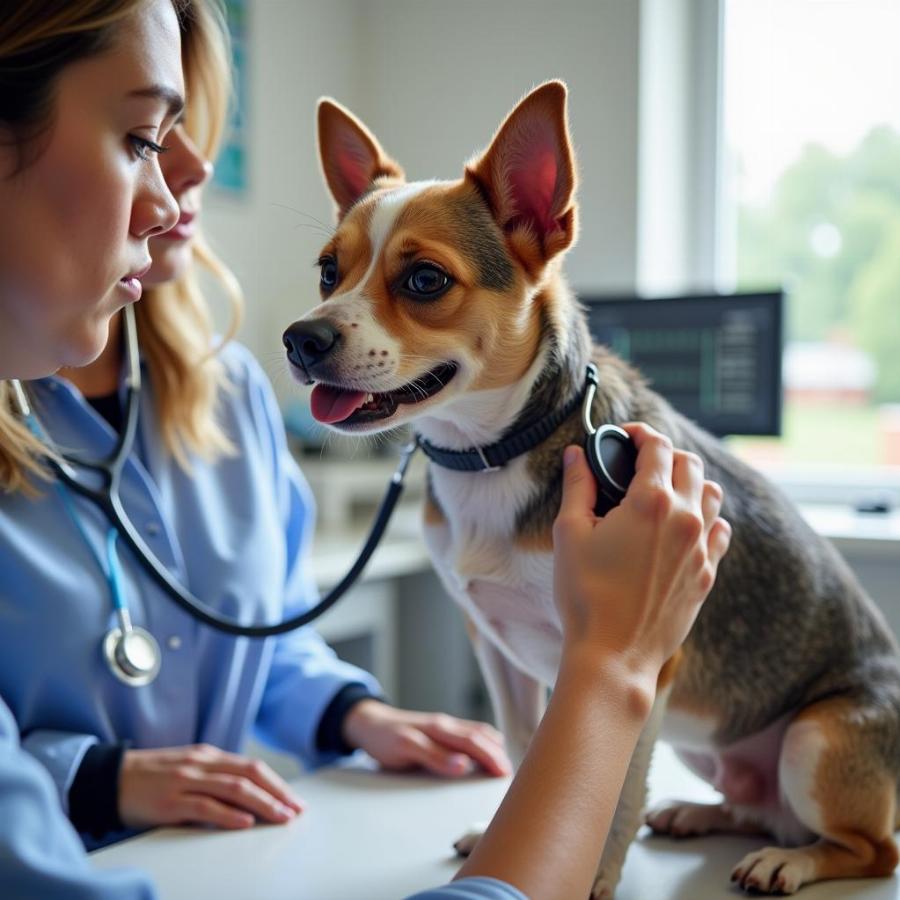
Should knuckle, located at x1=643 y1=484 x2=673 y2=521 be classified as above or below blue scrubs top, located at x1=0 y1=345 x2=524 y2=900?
above

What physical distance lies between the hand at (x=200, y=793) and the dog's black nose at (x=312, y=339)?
1.51 ft

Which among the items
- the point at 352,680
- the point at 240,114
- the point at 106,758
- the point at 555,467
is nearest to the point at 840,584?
the point at 555,467

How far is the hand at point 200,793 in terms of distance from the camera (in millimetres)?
1031

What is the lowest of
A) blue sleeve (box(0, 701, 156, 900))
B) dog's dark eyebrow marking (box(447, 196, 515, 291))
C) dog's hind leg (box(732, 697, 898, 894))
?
dog's hind leg (box(732, 697, 898, 894))

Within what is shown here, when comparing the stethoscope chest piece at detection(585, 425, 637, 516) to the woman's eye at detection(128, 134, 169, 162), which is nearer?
the woman's eye at detection(128, 134, 169, 162)

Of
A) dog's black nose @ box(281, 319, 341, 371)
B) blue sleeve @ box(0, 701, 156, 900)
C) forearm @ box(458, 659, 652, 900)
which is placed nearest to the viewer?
blue sleeve @ box(0, 701, 156, 900)

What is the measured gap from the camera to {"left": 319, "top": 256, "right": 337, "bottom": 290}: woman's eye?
1003mm

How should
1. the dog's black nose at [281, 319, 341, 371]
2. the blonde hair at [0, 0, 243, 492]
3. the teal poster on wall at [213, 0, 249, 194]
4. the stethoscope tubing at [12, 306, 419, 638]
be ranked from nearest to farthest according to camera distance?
the dog's black nose at [281, 319, 341, 371] < the stethoscope tubing at [12, 306, 419, 638] < the blonde hair at [0, 0, 243, 492] < the teal poster on wall at [213, 0, 249, 194]

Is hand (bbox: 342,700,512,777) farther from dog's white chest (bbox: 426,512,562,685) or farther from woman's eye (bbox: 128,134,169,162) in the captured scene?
woman's eye (bbox: 128,134,169,162)

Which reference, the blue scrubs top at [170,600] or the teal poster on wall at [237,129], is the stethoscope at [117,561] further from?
the teal poster on wall at [237,129]

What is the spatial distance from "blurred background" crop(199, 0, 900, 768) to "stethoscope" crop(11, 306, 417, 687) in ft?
3.57

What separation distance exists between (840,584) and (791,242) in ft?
6.07

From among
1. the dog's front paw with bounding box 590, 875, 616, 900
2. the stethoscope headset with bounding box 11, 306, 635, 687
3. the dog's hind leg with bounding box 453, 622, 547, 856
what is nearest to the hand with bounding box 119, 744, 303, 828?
the stethoscope headset with bounding box 11, 306, 635, 687

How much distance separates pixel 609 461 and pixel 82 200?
0.45 m
